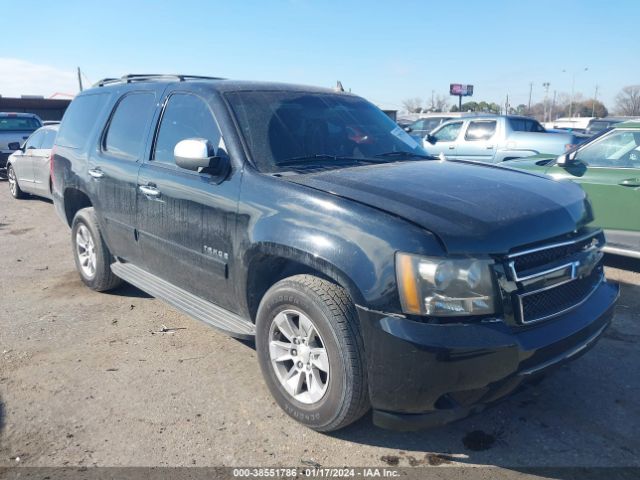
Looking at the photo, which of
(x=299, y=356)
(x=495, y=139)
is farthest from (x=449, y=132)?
(x=299, y=356)

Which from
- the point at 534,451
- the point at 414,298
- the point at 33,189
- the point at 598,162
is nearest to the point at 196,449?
the point at 414,298

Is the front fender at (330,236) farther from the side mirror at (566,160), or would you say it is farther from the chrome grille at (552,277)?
the side mirror at (566,160)

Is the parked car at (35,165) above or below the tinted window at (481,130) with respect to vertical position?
below

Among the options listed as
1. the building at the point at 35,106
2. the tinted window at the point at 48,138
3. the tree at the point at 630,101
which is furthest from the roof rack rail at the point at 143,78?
the tree at the point at 630,101

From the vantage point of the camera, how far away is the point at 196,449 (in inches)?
118

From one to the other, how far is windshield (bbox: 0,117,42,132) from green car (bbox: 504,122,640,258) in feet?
47.8

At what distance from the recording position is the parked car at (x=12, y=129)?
49.2ft

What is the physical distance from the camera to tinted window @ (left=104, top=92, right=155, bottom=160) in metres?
4.48

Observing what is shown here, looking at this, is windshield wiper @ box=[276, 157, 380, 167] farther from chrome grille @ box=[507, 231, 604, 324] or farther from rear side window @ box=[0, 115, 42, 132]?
rear side window @ box=[0, 115, 42, 132]

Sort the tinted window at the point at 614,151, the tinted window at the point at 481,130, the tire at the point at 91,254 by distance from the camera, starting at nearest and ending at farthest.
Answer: the tire at the point at 91,254 → the tinted window at the point at 614,151 → the tinted window at the point at 481,130

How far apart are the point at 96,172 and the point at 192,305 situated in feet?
6.06

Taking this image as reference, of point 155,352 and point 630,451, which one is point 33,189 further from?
point 630,451

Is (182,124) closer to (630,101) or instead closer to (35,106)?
(35,106)

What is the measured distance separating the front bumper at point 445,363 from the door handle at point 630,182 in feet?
12.5
